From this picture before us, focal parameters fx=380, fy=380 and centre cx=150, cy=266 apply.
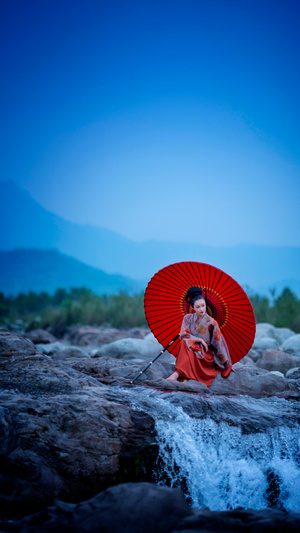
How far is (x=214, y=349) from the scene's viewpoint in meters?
4.80

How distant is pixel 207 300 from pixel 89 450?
2.56 metres

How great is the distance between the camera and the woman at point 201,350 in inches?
186

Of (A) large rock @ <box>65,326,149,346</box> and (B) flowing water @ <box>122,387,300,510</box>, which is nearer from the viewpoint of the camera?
(B) flowing water @ <box>122,387,300,510</box>

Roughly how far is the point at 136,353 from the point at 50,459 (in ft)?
17.3

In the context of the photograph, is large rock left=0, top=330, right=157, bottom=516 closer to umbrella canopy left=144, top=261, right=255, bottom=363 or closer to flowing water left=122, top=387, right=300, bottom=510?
flowing water left=122, top=387, right=300, bottom=510

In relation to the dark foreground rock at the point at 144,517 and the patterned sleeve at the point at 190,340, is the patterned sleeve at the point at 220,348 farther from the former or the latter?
the dark foreground rock at the point at 144,517

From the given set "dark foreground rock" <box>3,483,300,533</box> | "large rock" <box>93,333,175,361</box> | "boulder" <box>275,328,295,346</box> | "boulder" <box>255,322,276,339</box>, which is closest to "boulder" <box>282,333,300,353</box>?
"boulder" <box>255,322,276,339</box>

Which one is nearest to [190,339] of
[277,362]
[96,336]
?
[277,362]

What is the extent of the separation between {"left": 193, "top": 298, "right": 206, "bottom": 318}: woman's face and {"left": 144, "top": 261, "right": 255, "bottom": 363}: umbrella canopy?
221mm

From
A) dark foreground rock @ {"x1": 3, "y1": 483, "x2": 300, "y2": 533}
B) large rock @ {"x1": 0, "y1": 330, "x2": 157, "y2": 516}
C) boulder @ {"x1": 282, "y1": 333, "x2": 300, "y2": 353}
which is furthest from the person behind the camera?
boulder @ {"x1": 282, "y1": 333, "x2": 300, "y2": 353}

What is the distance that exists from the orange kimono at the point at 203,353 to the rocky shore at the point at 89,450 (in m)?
0.23

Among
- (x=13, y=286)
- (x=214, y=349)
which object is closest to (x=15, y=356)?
(x=214, y=349)

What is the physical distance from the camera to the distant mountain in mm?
55000

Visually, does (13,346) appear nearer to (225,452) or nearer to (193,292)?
(193,292)
